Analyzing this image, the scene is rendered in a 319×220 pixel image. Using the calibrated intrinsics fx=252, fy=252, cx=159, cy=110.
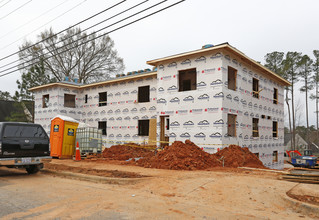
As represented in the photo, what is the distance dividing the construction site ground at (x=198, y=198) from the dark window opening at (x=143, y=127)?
37.8 feet

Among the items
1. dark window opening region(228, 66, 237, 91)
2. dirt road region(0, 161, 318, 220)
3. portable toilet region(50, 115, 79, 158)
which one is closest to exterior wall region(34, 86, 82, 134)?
portable toilet region(50, 115, 79, 158)

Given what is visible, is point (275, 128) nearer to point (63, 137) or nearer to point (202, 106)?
point (202, 106)

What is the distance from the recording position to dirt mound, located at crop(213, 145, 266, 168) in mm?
12825

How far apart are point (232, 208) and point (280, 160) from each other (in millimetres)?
17721

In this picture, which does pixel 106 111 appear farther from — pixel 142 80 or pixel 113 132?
pixel 142 80

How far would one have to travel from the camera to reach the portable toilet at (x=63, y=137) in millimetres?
16087

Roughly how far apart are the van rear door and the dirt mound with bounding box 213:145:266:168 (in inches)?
339

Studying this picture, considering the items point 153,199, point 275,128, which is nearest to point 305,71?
point 275,128

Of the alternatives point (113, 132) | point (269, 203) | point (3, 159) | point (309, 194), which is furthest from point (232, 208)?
point (113, 132)

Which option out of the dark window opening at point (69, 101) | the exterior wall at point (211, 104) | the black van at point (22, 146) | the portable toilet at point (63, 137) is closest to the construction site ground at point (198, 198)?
the black van at point (22, 146)

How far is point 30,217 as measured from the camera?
16.9 ft

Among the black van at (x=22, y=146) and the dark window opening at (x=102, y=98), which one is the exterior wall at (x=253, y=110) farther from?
the dark window opening at (x=102, y=98)

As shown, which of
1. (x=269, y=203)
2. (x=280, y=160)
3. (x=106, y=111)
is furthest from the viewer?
(x=106, y=111)

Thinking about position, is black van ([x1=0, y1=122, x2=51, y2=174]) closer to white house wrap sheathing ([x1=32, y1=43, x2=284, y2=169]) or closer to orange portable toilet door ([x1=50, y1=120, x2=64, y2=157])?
orange portable toilet door ([x1=50, y1=120, x2=64, y2=157])
